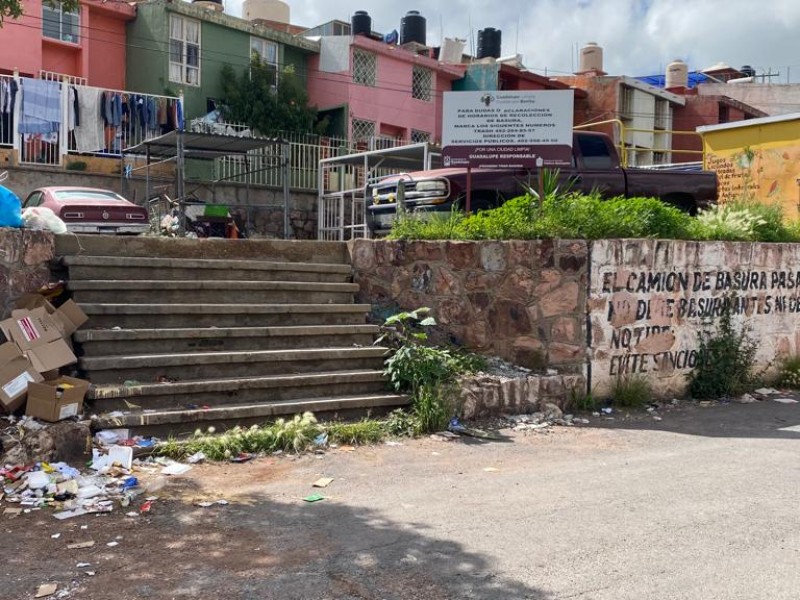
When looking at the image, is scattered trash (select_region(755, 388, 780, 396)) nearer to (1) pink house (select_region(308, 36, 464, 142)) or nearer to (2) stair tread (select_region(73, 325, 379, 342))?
(2) stair tread (select_region(73, 325, 379, 342))

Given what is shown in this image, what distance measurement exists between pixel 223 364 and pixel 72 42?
1846 centimetres

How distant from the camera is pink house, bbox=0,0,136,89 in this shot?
1989 centimetres

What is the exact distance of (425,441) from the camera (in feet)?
21.3

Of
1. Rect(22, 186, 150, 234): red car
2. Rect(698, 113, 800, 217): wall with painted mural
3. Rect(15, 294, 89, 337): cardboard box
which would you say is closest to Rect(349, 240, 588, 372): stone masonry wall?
Rect(15, 294, 89, 337): cardboard box

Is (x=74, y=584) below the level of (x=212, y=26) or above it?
below

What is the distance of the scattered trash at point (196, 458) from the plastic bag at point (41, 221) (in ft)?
9.93

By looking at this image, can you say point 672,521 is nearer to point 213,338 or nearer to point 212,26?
point 213,338

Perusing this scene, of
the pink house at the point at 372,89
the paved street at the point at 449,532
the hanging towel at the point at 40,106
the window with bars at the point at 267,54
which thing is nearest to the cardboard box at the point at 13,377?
the paved street at the point at 449,532

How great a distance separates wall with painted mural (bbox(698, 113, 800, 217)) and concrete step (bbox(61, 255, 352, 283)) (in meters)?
7.84

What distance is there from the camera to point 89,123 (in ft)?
57.1

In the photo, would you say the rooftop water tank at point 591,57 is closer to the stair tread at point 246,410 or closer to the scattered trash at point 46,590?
the stair tread at point 246,410

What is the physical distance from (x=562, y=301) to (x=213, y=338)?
3500 millimetres

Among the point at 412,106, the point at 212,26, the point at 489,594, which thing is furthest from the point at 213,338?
the point at 412,106

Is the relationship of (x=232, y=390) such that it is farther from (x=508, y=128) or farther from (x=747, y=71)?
(x=747, y=71)
